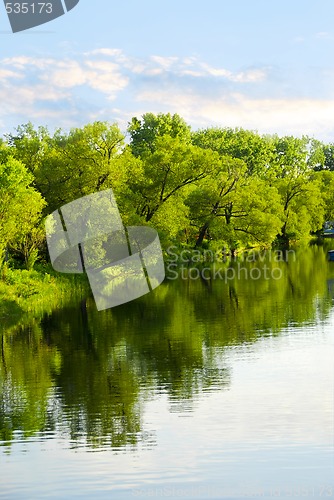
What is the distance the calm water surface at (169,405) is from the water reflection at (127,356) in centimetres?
6

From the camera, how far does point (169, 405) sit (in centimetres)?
1883

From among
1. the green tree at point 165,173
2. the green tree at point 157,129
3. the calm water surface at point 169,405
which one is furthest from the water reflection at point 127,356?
the green tree at point 157,129

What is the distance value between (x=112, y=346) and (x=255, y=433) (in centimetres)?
1248

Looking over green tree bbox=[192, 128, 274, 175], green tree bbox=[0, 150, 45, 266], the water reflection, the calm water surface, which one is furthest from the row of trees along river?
green tree bbox=[192, 128, 274, 175]

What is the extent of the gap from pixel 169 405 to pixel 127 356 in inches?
275

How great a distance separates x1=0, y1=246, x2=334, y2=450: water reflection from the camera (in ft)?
58.4

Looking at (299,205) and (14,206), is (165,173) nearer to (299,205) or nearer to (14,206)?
(14,206)

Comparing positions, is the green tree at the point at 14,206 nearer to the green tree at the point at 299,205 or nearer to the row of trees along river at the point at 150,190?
the row of trees along river at the point at 150,190

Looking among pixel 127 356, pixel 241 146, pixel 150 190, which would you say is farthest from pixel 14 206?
pixel 241 146

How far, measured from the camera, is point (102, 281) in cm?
5012

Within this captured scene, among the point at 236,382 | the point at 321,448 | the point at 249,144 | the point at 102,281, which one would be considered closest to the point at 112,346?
the point at 236,382

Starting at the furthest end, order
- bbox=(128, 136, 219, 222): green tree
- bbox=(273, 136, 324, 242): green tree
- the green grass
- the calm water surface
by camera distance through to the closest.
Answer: bbox=(273, 136, 324, 242): green tree → bbox=(128, 136, 219, 222): green tree → the green grass → the calm water surface

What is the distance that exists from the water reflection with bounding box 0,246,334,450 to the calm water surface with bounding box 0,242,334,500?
0.06 metres

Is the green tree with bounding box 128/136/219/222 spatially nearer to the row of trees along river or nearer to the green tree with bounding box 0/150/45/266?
the row of trees along river
